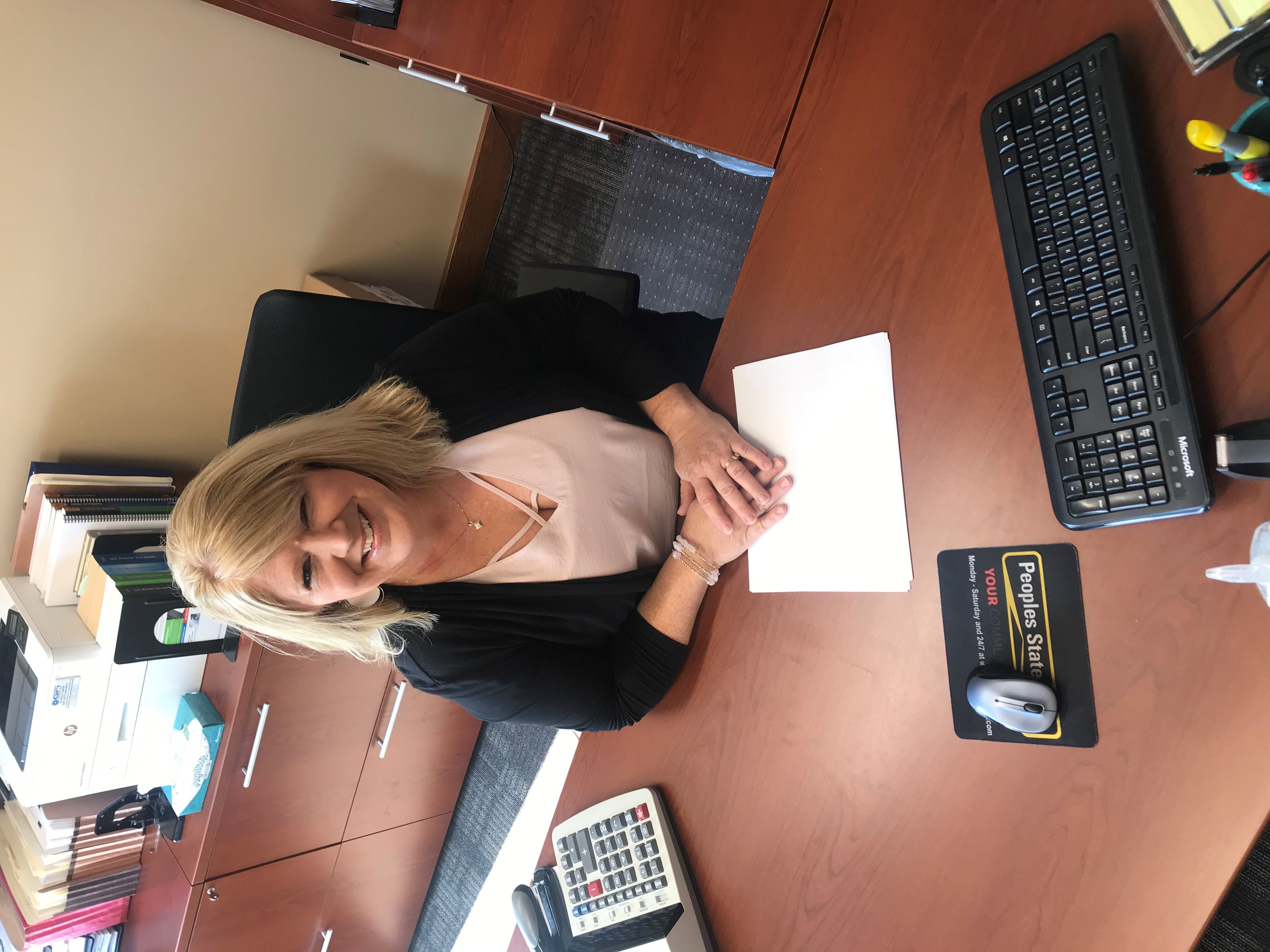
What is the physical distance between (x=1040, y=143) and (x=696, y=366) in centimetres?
71

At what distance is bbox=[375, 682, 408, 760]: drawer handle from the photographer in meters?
2.03

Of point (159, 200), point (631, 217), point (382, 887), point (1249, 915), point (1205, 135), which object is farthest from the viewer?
point (382, 887)

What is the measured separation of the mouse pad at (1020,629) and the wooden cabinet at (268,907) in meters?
1.81

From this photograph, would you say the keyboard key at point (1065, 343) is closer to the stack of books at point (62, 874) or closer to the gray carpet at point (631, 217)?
the gray carpet at point (631, 217)

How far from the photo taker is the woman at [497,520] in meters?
1.05

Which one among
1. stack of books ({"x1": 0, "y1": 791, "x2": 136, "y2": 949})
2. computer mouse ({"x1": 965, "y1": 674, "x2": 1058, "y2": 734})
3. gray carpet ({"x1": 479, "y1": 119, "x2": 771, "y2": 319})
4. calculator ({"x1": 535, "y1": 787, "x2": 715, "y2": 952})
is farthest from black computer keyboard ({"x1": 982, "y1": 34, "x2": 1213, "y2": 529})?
stack of books ({"x1": 0, "y1": 791, "x2": 136, "y2": 949})

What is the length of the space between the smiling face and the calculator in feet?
1.53

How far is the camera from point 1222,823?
2.18 ft

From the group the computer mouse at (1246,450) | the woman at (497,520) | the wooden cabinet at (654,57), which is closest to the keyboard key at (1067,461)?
the computer mouse at (1246,450)

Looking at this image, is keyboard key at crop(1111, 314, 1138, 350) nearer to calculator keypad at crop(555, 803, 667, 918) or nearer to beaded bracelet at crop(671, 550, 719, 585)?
beaded bracelet at crop(671, 550, 719, 585)

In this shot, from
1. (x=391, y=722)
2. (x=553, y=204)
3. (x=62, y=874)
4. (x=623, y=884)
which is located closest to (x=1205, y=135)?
(x=623, y=884)

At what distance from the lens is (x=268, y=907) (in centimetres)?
194

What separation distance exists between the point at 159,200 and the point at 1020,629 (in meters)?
1.97

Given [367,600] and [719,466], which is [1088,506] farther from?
[367,600]
